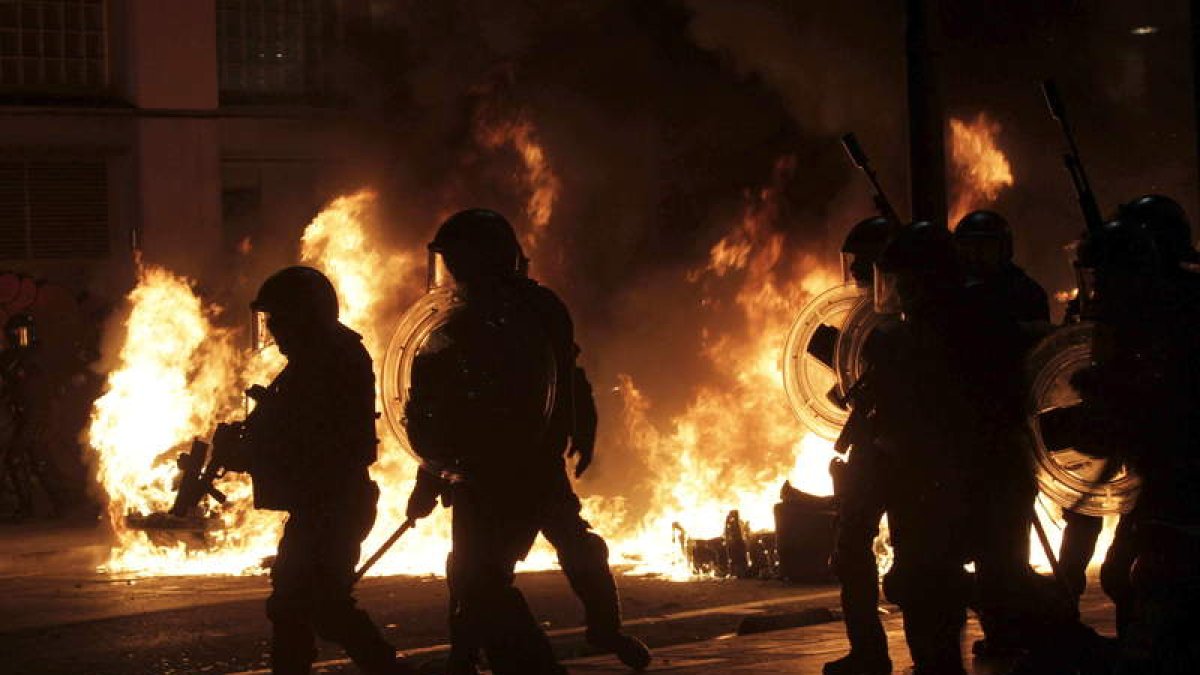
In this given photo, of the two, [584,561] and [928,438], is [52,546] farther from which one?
[928,438]

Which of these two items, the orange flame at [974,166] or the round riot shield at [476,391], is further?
the orange flame at [974,166]

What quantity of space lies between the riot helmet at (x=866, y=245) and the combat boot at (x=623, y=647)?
8.11ft

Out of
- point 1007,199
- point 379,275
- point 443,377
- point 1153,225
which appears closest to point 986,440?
point 1153,225

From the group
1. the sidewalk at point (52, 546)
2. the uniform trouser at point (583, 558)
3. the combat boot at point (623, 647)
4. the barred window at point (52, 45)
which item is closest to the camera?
the uniform trouser at point (583, 558)

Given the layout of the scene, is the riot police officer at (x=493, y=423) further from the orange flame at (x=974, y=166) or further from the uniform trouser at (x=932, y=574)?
the orange flame at (x=974, y=166)

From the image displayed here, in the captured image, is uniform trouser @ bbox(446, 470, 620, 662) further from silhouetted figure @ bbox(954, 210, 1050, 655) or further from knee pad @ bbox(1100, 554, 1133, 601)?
knee pad @ bbox(1100, 554, 1133, 601)

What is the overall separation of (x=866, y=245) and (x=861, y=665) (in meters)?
2.69

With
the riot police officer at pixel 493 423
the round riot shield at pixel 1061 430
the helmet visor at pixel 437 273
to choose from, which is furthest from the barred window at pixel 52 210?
the round riot shield at pixel 1061 430

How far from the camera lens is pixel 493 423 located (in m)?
7.81

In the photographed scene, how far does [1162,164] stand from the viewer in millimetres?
22594

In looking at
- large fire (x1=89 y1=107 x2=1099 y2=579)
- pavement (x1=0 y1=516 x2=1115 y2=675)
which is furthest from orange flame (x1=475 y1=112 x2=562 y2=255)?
pavement (x1=0 y1=516 x2=1115 y2=675)

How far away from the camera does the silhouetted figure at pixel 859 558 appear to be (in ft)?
26.8

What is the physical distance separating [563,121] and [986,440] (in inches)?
346

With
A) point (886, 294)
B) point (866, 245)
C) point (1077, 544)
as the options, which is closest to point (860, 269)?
point (866, 245)
